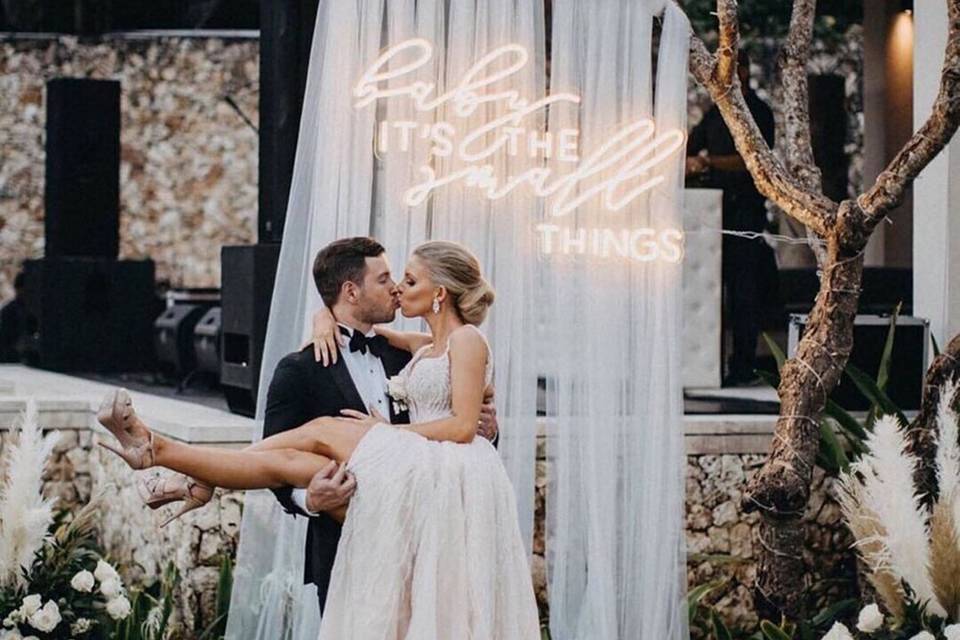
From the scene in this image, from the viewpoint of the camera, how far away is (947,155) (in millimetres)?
7402

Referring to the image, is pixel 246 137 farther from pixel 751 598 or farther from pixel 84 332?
pixel 751 598

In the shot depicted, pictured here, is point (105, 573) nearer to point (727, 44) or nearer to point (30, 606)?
point (30, 606)

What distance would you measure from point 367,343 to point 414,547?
0.65 m

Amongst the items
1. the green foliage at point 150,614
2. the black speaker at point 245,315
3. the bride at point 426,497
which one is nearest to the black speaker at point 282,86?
the black speaker at point 245,315

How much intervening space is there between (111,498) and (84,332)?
444cm

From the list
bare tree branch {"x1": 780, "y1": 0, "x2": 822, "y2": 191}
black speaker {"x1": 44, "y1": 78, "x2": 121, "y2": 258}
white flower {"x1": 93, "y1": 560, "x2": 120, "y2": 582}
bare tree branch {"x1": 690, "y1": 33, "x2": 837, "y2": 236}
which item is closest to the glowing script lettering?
bare tree branch {"x1": 690, "y1": 33, "x2": 837, "y2": 236}

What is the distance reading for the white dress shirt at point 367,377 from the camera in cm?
511

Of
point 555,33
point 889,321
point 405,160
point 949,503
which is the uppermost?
point 555,33

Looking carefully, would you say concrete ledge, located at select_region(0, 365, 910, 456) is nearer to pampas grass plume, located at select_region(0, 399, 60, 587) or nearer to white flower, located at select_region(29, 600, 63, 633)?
pampas grass plume, located at select_region(0, 399, 60, 587)

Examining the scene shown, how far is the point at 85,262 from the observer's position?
1212cm

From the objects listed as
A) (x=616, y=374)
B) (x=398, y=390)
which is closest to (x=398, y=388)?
(x=398, y=390)

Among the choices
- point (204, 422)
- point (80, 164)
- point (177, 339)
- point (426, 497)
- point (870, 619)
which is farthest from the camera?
point (80, 164)

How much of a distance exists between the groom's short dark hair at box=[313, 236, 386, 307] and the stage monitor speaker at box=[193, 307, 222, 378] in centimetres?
461

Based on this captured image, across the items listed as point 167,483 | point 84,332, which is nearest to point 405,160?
point 167,483
